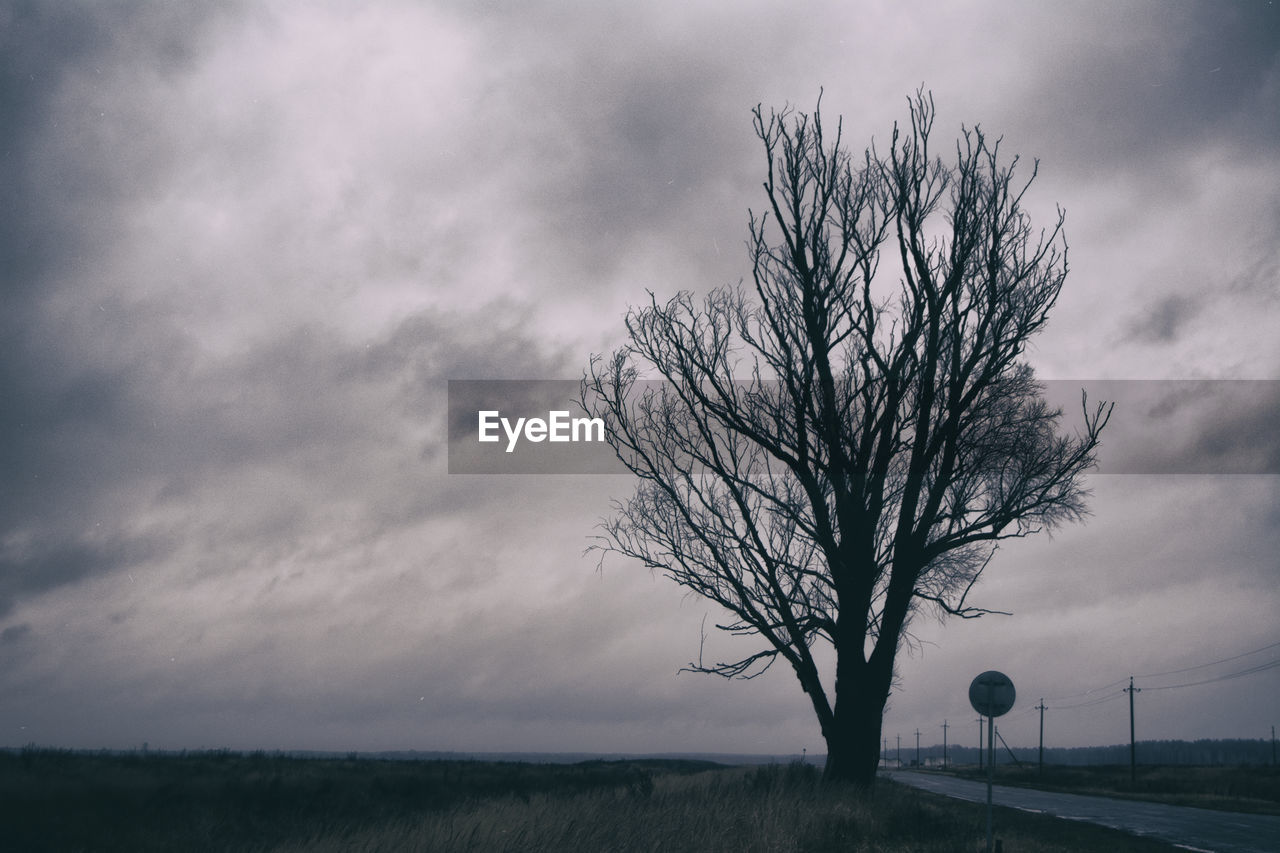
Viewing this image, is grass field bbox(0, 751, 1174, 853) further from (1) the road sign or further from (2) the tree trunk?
(1) the road sign

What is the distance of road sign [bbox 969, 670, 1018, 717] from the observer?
45.9 ft

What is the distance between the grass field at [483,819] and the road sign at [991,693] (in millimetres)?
1979

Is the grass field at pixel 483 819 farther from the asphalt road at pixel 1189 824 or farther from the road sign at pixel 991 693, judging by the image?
the road sign at pixel 991 693

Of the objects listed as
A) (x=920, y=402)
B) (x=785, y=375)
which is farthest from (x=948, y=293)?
(x=785, y=375)

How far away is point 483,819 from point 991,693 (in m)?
8.11

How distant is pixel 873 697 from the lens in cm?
1603

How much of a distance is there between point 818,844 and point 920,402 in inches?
296

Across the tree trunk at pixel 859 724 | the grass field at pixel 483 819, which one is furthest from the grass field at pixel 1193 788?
the tree trunk at pixel 859 724

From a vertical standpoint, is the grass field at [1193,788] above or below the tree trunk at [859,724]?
below

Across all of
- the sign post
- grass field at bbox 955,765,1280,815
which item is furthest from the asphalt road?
the sign post

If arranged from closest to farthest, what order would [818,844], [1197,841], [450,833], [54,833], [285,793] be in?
[450,833], [818,844], [54,833], [1197,841], [285,793]

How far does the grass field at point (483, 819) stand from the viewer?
33.6 feet

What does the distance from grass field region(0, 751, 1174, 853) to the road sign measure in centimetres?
198

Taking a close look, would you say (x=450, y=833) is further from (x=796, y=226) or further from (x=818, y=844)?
(x=796, y=226)
